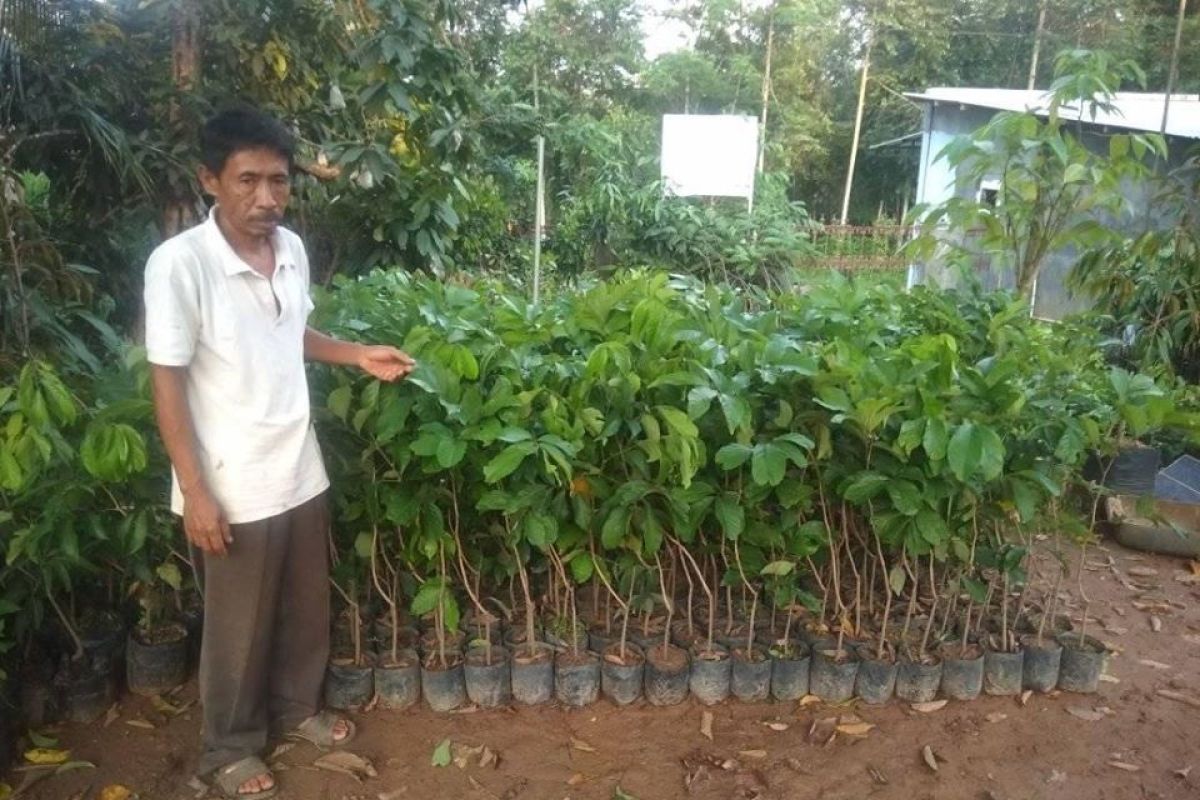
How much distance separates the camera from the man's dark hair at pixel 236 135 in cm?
204

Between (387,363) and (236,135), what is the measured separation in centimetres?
60

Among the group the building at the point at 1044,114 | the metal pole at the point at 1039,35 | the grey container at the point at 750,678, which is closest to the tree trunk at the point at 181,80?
the grey container at the point at 750,678

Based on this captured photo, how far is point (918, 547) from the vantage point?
2512 millimetres

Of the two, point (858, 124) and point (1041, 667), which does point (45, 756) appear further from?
point (858, 124)

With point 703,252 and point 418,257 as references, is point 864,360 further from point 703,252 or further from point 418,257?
point 703,252

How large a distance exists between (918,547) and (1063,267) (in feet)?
26.9

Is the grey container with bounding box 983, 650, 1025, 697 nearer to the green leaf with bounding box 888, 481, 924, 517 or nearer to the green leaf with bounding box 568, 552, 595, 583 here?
the green leaf with bounding box 888, 481, 924, 517

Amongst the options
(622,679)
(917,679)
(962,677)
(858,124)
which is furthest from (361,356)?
(858,124)

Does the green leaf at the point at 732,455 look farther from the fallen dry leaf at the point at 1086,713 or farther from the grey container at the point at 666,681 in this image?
the fallen dry leaf at the point at 1086,713

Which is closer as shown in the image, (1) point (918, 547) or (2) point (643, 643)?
(1) point (918, 547)

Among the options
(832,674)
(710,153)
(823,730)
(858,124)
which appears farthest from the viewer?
(858,124)

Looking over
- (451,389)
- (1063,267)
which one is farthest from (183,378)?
(1063,267)

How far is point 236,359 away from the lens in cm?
208

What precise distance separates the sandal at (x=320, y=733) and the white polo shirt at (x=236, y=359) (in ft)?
2.25
